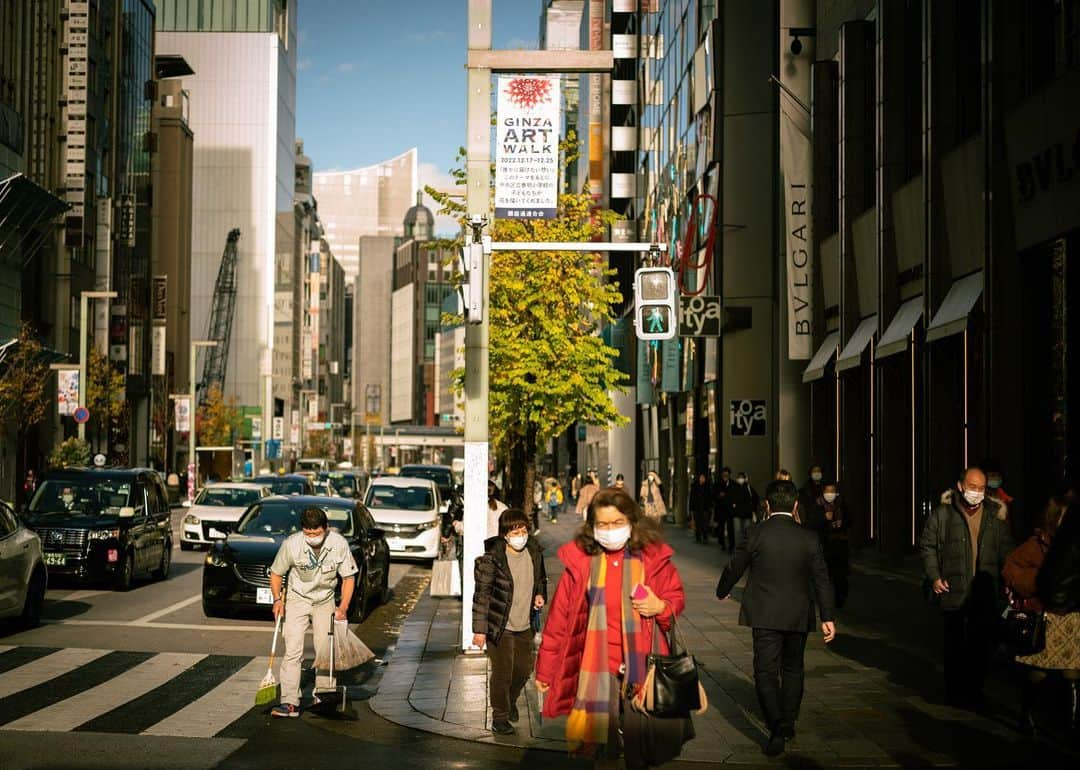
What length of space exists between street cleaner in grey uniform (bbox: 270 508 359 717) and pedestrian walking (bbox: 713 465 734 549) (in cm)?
2147

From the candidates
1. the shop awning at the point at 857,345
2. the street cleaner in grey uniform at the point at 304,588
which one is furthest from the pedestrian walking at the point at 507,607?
the shop awning at the point at 857,345

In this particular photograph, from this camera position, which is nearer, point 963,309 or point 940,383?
point 963,309

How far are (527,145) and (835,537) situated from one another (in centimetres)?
707

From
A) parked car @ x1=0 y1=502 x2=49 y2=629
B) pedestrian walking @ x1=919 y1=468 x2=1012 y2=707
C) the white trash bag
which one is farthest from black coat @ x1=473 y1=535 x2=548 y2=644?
parked car @ x1=0 y1=502 x2=49 y2=629

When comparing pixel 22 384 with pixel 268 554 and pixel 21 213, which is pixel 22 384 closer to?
pixel 21 213

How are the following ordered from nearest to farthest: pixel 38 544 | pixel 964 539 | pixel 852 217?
pixel 964 539
pixel 38 544
pixel 852 217

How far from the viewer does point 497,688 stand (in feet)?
38.0

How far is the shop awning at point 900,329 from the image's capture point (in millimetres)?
25672

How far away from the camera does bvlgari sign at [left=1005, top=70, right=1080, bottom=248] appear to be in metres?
→ 18.0

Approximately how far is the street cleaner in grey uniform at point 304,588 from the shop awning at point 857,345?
60.4 ft

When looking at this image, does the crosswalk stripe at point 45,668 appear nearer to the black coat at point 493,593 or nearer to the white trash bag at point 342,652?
the white trash bag at point 342,652

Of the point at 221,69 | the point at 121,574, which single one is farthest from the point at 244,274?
the point at 121,574

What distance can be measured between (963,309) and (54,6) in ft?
175

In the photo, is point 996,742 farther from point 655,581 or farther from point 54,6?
point 54,6
